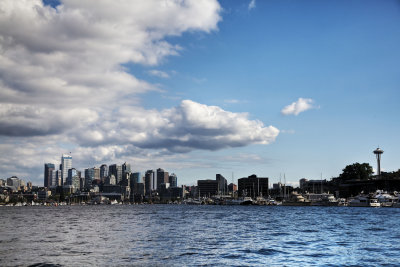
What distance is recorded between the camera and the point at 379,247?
156 ft

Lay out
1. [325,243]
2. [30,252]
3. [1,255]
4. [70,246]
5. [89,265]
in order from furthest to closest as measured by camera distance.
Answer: [325,243] → [70,246] → [30,252] → [1,255] → [89,265]

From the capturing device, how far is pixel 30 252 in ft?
140

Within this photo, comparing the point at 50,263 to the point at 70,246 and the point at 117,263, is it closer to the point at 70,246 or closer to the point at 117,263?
the point at 117,263

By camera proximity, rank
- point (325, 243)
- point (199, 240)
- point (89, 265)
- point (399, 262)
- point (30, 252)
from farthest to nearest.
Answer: point (199, 240) → point (325, 243) → point (30, 252) → point (399, 262) → point (89, 265)

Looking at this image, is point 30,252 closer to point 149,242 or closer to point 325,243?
point 149,242

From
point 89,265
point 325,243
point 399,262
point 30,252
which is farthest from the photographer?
point 325,243

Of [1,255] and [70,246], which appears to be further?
[70,246]

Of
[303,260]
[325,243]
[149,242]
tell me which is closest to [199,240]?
[149,242]

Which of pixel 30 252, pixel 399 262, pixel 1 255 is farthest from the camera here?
pixel 30 252

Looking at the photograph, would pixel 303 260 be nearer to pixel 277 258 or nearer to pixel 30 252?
pixel 277 258

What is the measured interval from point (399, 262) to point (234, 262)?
14853 mm

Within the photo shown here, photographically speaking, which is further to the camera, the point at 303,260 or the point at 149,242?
the point at 149,242

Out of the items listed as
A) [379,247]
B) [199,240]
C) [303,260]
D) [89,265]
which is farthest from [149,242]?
[379,247]

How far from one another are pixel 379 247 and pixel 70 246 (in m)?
35.8
